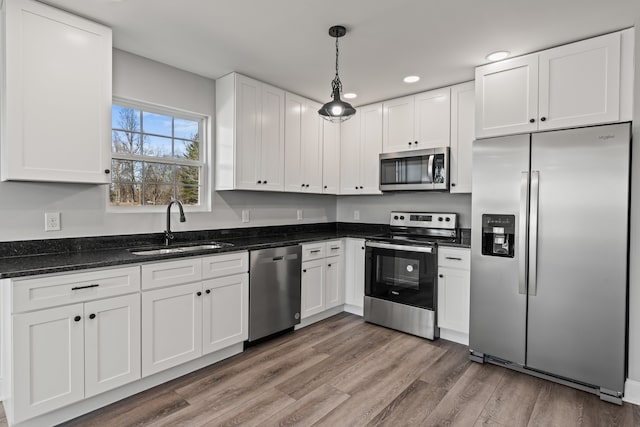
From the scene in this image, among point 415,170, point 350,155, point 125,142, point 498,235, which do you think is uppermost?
point 350,155

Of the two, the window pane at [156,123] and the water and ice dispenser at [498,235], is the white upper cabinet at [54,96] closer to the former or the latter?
the window pane at [156,123]

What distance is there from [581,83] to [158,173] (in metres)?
3.44

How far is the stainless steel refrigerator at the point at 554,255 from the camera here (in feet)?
7.46

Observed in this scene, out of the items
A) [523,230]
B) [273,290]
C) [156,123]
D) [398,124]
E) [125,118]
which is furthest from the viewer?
[398,124]

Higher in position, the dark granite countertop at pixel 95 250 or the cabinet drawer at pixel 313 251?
the dark granite countertop at pixel 95 250

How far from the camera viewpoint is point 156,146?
304 centimetres

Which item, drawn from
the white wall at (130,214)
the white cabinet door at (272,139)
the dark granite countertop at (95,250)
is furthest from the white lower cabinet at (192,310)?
the white cabinet door at (272,139)

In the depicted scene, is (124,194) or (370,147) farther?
(370,147)

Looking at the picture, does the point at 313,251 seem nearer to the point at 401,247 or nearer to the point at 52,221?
the point at 401,247

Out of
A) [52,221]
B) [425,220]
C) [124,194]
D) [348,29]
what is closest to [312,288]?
[425,220]

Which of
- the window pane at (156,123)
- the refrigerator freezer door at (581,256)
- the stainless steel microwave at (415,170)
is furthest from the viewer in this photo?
the stainless steel microwave at (415,170)

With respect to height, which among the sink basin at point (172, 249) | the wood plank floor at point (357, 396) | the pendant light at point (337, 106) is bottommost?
the wood plank floor at point (357, 396)

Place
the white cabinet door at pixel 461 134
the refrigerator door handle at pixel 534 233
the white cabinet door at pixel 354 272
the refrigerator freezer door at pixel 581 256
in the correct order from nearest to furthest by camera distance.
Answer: the refrigerator freezer door at pixel 581 256 → the refrigerator door handle at pixel 534 233 → the white cabinet door at pixel 461 134 → the white cabinet door at pixel 354 272

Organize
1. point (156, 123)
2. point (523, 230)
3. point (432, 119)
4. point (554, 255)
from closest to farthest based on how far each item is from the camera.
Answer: point (554, 255) < point (523, 230) < point (156, 123) < point (432, 119)
